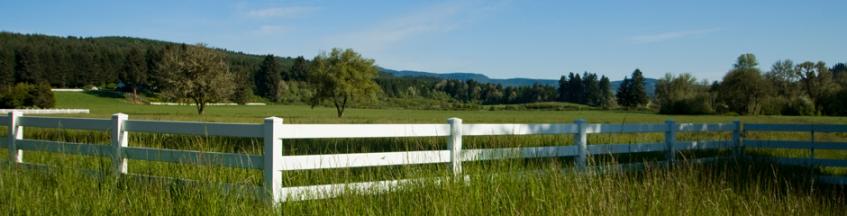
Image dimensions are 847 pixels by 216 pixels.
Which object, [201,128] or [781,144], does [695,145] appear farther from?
[201,128]

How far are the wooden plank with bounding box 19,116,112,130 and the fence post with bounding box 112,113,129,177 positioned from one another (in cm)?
40

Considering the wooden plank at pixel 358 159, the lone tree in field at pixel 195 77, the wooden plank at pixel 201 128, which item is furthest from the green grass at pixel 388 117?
the wooden plank at pixel 201 128

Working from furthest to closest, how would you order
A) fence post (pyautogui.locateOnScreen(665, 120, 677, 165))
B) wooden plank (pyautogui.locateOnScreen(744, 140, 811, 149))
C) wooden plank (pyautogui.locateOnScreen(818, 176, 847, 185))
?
wooden plank (pyautogui.locateOnScreen(744, 140, 811, 149)), fence post (pyautogui.locateOnScreen(665, 120, 677, 165)), wooden plank (pyautogui.locateOnScreen(818, 176, 847, 185))

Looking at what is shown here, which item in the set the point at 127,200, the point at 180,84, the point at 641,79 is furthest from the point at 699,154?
the point at 641,79

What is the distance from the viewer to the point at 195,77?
178 feet

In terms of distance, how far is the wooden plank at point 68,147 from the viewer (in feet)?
25.6

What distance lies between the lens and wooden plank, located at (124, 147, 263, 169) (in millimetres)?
6047

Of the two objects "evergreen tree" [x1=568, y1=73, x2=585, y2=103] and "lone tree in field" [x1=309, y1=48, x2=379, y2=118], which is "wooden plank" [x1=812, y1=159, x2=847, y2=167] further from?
"evergreen tree" [x1=568, y1=73, x2=585, y2=103]

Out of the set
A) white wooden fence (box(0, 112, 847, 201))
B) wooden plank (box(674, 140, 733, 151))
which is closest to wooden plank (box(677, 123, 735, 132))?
wooden plank (box(674, 140, 733, 151))

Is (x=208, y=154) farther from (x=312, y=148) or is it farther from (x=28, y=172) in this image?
(x=312, y=148)

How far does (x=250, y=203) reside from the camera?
19.1 ft

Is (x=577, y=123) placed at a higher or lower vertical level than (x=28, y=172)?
higher

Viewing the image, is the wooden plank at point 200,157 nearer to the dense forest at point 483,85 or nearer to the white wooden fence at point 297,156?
the white wooden fence at point 297,156

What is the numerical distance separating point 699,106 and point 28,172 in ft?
249
